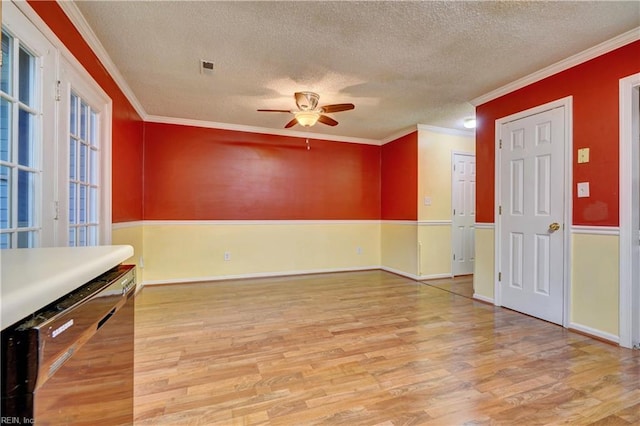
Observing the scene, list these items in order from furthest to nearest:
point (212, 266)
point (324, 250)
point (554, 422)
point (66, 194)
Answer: point (324, 250), point (212, 266), point (66, 194), point (554, 422)

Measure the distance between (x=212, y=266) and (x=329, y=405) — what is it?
337cm

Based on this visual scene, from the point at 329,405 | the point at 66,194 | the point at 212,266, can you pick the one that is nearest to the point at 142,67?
the point at 66,194

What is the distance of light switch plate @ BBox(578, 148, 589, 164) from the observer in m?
2.51

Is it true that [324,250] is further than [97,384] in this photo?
Yes

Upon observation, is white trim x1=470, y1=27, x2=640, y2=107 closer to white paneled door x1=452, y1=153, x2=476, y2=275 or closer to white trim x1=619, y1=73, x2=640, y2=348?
white trim x1=619, y1=73, x2=640, y2=348

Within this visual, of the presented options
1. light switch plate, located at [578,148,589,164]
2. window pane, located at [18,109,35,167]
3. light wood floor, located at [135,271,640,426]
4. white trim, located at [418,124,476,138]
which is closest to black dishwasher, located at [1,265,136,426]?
light wood floor, located at [135,271,640,426]

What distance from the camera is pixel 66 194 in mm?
2041

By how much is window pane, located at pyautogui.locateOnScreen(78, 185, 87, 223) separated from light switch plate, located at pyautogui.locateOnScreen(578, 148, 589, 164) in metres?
4.18

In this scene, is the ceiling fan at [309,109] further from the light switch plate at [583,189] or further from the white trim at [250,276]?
the white trim at [250,276]

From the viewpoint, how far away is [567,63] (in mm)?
2625

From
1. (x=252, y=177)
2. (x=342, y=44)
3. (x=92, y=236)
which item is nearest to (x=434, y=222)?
(x=252, y=177)

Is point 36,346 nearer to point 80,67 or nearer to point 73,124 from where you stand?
point 73,124

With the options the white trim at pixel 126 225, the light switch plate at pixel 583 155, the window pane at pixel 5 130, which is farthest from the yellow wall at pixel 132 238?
the light switch plate at pixel 583 155

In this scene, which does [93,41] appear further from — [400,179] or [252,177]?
[400,179]
